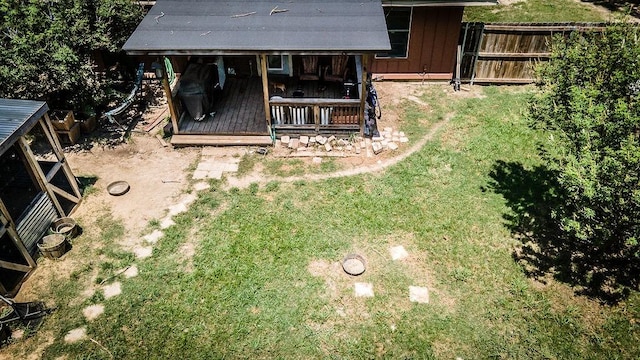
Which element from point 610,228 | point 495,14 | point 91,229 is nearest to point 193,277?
point 91,229

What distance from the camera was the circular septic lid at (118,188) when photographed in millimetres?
9469

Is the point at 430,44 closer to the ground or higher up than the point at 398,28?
closer to the ground

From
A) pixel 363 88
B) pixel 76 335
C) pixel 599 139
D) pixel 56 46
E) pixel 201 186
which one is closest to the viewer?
pixel 599 139

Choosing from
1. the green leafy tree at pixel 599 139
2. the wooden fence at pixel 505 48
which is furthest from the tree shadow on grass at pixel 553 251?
the wooden fence at pixel 505 48

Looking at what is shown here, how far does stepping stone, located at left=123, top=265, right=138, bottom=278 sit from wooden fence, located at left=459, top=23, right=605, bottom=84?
11.3 m

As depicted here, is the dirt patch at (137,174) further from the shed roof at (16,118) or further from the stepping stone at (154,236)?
the shed roof at (16,118)

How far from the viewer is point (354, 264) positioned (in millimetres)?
7910

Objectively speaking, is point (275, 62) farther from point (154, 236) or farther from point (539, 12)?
point (539, 12)

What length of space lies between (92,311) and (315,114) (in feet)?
22.1

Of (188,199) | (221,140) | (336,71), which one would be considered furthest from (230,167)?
(336,71)

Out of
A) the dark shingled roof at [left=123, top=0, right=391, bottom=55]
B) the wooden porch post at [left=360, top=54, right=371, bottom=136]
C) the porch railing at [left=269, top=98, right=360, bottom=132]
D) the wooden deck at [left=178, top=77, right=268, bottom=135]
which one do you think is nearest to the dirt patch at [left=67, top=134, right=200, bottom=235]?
the wooden deck at [left=178, top=77, right=268, bottom=135]

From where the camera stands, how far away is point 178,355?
6.54m

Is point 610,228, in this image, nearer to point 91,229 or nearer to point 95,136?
point 91,229

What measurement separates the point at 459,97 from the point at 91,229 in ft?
35.8
